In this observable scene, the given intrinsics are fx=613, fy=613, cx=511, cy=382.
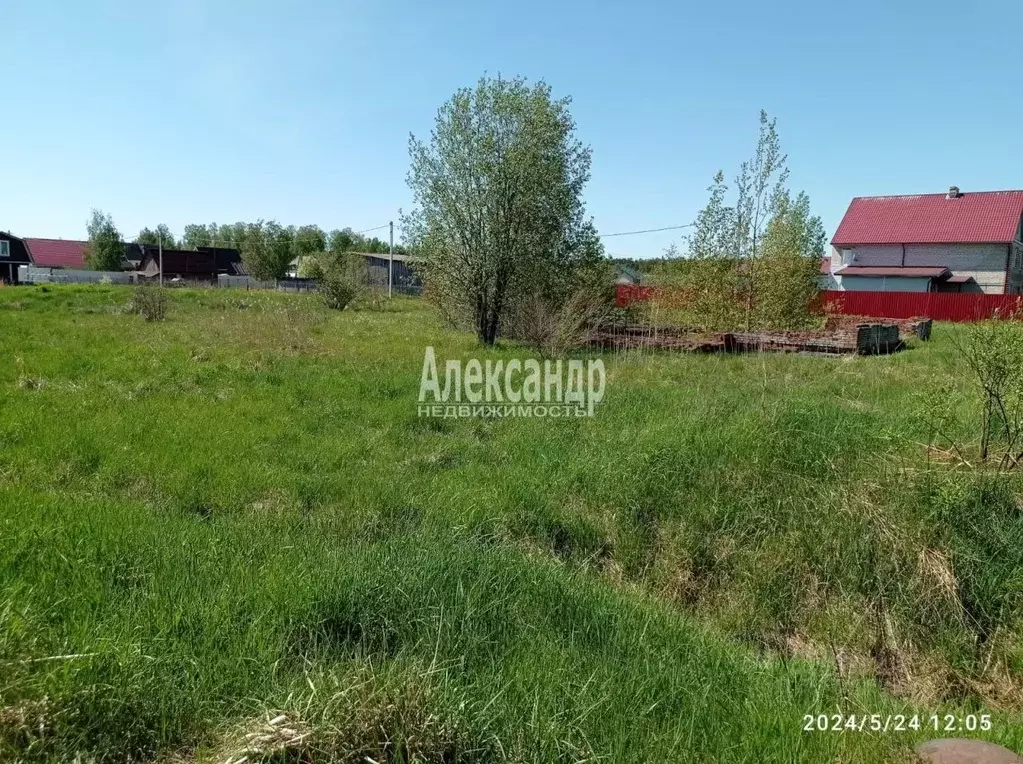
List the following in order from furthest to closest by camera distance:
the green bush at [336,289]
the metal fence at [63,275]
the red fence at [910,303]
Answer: the metal fence at [63,275], the green bush at [336,289], the red fence at [910,303]

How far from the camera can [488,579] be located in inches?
138

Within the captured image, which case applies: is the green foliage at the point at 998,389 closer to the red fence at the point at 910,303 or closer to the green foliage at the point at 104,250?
the red fence at the point at 910,303

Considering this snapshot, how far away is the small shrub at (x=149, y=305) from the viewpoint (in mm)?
19531

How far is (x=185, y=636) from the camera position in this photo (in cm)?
278

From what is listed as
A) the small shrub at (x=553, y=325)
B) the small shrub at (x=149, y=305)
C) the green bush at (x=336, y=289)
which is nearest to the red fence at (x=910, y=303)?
the small shrub at (x=553, y=325)

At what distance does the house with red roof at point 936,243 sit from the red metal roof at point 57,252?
66.8 m

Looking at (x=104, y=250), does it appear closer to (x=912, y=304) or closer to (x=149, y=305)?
(x=149, y=305)

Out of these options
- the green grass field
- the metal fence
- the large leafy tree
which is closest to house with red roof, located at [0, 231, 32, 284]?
the metal fence

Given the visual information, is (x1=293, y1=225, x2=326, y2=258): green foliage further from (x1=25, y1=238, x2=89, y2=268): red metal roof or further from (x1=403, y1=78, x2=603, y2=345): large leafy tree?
(x1=403, y1=78, x2=603, y2=345): large leafy tree

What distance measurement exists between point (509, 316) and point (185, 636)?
1339cm

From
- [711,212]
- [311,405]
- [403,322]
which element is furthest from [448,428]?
[403,322]

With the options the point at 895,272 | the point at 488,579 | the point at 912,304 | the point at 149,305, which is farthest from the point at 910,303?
the point at 488,579

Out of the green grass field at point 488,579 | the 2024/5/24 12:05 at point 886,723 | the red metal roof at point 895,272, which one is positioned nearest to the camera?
the green grass field at point 488,579

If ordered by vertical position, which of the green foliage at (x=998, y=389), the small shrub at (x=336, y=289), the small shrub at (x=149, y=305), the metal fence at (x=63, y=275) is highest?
the metal fence at (x=63, y=275)
